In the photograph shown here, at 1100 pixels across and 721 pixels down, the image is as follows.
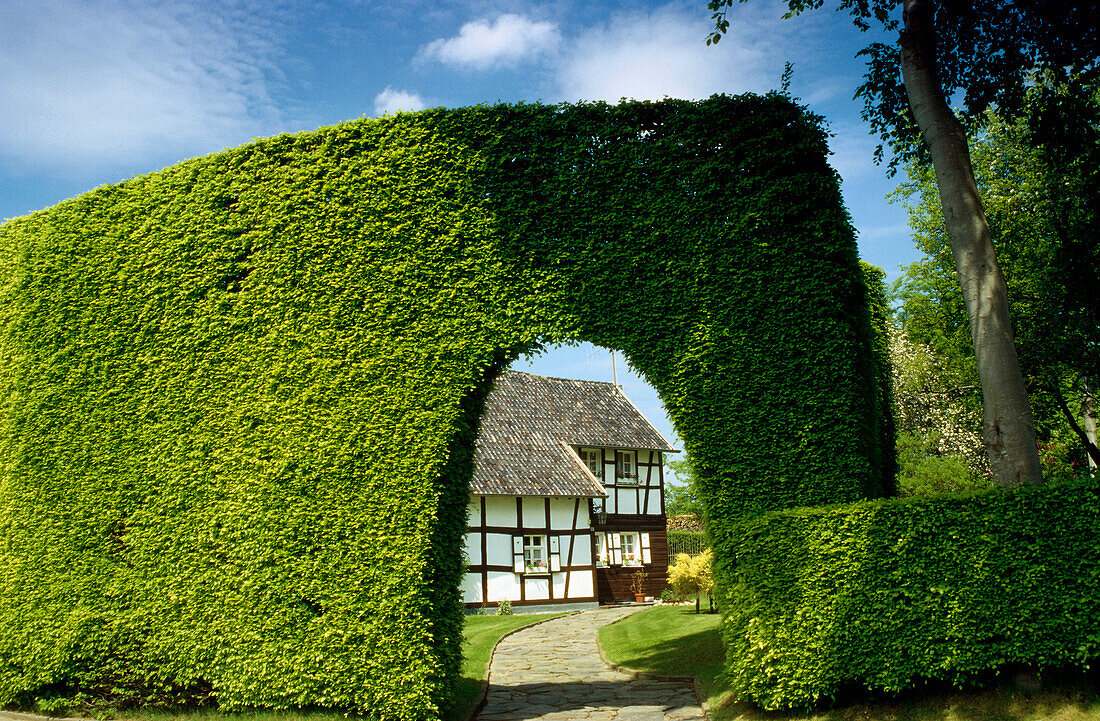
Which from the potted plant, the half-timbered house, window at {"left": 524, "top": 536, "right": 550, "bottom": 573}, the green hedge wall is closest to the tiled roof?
the half-timbered house

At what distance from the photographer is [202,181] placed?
9438 millimetres

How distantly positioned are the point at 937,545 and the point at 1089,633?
116cm

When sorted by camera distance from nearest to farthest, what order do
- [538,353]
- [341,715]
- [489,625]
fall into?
1. [341,715]
2. [538,353]
3. [489,625]

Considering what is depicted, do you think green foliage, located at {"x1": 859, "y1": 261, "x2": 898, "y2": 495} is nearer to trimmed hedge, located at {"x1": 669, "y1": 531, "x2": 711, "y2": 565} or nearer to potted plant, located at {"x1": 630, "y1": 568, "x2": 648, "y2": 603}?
potted plant, located at {"x1": 630, "y1": 568, "x2": 648, "y2": 603}

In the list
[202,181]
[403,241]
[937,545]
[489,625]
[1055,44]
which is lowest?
[489,625]

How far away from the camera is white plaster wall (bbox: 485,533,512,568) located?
74.4 feet

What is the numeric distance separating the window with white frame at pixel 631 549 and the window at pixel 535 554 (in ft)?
12.2

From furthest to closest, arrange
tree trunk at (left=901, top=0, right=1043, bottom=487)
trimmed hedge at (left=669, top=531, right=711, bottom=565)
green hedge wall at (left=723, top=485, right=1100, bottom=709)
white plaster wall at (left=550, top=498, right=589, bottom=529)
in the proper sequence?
trimmed hedge at (left=669, top=531, right=711, bottom=565) → white plaster wall at (left=550, top=498, right=589, bottom=529) → tree trunk at (left=901, top=0, right=1043, bottom=487) → green hedge wall at (left=723, top=485, right=1100, bottom=709)

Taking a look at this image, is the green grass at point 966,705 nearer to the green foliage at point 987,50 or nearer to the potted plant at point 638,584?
the green foliage at point 987,50

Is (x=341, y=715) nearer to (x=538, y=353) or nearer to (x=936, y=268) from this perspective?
(x=538, y=353)

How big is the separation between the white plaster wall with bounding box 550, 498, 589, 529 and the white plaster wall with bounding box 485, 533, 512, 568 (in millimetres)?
1741

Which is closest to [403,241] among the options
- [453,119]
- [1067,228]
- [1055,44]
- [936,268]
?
[453,119]

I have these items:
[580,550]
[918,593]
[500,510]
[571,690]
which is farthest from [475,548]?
[918,593]

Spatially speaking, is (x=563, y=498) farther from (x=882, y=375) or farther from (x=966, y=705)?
(x=966, y=705)
